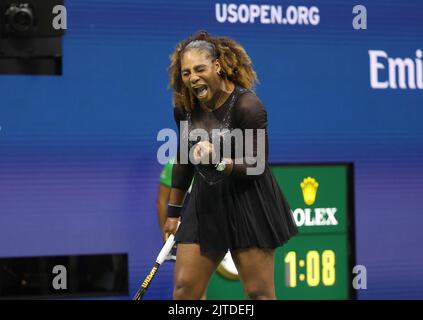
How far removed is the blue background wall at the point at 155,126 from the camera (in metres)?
5.72

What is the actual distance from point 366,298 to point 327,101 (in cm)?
136

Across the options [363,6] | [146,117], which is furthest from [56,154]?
[363,6]

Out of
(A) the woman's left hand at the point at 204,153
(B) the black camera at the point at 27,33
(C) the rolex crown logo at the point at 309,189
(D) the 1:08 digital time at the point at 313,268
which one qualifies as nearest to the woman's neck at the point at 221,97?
(A) the woman's left hand at the point at 204,153

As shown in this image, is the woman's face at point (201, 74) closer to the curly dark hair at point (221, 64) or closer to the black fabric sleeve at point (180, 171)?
the curly dark hair at point (221, 64)

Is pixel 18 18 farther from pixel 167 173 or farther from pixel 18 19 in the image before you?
pixel 167 173

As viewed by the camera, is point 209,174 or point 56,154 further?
point 56,154

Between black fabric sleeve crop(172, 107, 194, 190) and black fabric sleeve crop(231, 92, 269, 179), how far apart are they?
35 centimetres

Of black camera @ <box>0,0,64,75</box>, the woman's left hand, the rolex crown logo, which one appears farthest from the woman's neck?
the rolex crown logo

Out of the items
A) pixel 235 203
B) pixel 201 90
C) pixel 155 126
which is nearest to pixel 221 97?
pixel 201 90

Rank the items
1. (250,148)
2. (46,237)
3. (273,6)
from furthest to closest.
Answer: (273,6)
(46,237)
(250,148)

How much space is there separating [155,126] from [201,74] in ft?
4.68

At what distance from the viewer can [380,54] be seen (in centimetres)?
635

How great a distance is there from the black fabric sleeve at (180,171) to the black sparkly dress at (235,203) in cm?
12

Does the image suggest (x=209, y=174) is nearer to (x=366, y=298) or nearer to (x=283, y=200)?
(x=283, y=200)
